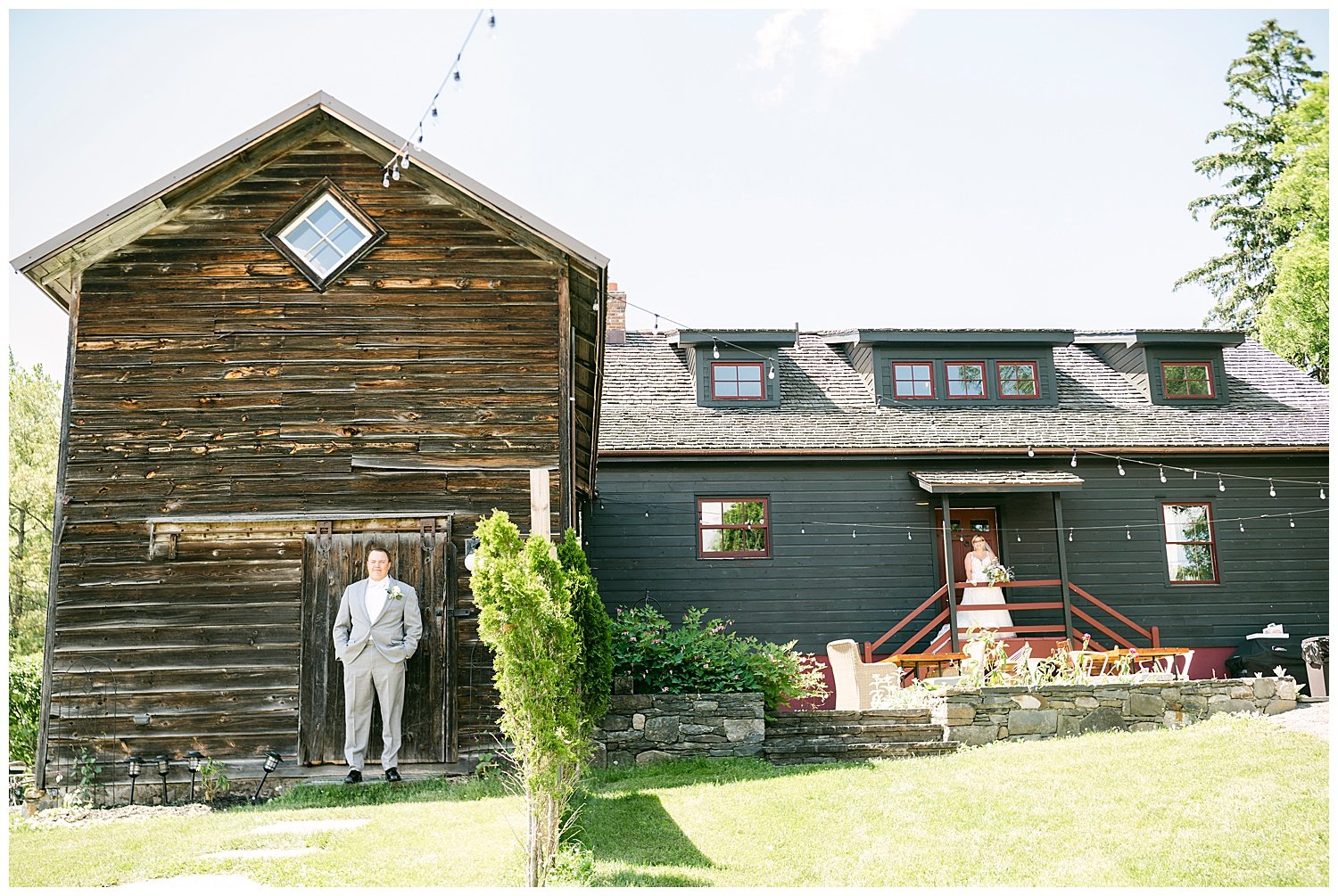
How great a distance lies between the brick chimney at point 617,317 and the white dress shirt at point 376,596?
32.8 ft

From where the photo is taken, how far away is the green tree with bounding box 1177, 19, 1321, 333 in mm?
29203

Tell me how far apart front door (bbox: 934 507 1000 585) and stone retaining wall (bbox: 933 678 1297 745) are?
5008 millimetres

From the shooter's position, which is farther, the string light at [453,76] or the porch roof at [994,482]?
the porch roof at [994,482]

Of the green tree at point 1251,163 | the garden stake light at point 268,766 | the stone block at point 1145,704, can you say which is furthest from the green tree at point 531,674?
the green tree at point 1251,163

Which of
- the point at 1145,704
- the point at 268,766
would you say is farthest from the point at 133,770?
the point at 1145,704

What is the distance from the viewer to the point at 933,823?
6883mm

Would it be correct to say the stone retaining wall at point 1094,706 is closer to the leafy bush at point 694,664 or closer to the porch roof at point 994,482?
the leafy bush at point 694,664

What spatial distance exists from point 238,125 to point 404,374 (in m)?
3.03

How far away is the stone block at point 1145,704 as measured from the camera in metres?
10.8

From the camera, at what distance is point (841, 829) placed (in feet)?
22.7

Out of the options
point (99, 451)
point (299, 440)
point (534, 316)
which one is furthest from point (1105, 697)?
point (99, 451)

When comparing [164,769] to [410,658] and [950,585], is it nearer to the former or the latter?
[410,658]

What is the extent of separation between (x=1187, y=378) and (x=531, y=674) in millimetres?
16027

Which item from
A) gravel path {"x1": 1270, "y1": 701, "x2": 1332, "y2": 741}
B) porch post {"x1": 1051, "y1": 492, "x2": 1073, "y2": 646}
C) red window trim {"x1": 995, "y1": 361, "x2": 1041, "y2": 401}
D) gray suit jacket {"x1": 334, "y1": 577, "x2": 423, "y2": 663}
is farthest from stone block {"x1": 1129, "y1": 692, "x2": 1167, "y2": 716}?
gray suit jacket {"x1": 334, "y1": 577, "x2": 423, "y2": 663}
